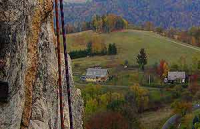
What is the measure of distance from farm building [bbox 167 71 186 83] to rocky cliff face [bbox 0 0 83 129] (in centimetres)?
9448

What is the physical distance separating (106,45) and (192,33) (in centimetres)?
3752

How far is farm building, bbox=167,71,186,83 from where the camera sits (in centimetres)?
10612

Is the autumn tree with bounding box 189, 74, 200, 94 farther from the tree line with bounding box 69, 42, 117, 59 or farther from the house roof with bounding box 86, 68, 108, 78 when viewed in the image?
the tree line with bounding box 69, 42, 117, 59

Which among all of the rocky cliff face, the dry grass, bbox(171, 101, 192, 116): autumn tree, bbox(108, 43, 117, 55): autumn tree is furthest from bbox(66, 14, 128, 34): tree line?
the rocky cliff face

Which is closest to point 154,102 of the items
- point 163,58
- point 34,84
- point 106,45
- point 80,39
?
point 163,58

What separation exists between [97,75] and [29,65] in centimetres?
10560

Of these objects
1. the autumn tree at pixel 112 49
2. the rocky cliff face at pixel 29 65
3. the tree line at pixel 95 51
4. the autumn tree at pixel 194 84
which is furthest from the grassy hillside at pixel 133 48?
the rocky cliff face at pixel 29 65

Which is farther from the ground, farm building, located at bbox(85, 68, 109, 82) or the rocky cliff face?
the rocky cliff face

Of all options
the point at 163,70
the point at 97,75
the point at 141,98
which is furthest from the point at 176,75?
the point at 141,98

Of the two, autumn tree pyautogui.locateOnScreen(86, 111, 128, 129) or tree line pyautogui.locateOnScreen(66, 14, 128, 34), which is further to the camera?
tree line pyautogui.locateOnScreen(66, 14, 128, 34)

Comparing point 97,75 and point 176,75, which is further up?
point 176,75

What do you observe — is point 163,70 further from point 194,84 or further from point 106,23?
point 106,23

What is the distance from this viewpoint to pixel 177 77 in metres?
106

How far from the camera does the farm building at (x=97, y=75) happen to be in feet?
377
